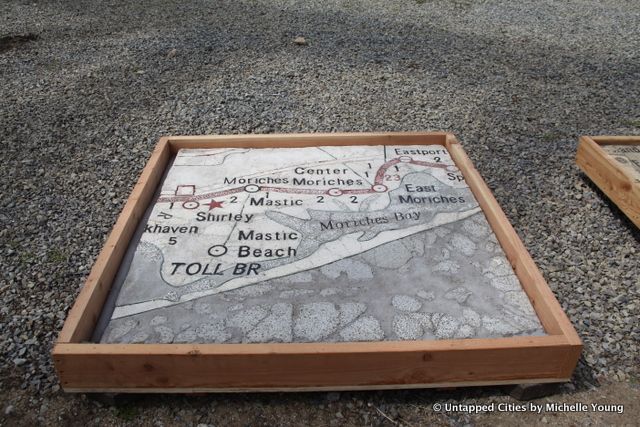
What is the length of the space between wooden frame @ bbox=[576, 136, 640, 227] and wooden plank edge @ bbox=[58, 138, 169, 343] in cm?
299

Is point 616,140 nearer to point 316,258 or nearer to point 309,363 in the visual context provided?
point 316,258

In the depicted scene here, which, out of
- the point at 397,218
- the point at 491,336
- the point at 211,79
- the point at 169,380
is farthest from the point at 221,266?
the point at 211,79

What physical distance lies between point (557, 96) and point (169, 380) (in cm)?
466

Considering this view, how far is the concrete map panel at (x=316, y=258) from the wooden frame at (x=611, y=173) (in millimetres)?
1004

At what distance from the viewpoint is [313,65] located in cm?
569

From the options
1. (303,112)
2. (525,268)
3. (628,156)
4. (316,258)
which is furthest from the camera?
(303,112)

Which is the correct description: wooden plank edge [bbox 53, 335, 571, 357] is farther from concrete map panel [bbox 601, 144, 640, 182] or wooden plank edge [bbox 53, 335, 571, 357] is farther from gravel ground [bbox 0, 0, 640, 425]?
concrete map panel [bbox 601, 144, 640, 182]

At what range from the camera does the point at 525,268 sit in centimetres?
243

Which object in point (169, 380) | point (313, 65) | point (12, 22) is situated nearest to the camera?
point (169, 380)

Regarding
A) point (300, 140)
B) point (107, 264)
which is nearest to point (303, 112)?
point (300, 140)

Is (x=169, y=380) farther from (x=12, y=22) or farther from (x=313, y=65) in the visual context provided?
(x=12, y=22)

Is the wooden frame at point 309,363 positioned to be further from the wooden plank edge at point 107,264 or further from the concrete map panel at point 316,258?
the concrete map panel at point 316,258

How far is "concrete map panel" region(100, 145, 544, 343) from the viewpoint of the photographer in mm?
2254

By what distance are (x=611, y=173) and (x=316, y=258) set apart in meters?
2.14
